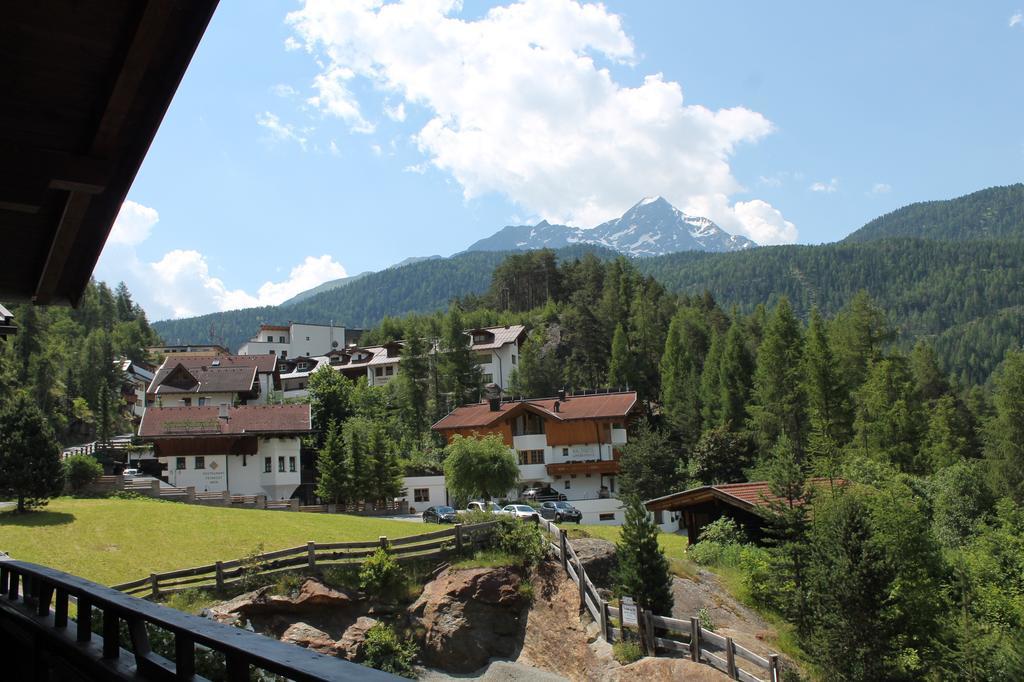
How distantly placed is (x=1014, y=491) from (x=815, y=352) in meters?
14.7

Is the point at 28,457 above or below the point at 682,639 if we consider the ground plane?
above

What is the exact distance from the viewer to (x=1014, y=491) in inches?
1865

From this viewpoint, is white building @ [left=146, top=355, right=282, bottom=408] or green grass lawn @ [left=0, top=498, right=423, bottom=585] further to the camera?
white building @ [left=146, top=355, right=282, bottom=408]

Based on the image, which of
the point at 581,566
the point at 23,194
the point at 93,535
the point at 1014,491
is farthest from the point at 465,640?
the point at 1014,491

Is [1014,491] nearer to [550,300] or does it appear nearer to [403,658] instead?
[403,658]

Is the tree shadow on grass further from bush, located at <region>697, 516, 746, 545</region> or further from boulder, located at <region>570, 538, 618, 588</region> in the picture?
bush, located at <region>697, 516, 746, 545</region>

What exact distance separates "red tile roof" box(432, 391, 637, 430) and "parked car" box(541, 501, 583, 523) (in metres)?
12.3

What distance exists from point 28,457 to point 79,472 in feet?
26.7

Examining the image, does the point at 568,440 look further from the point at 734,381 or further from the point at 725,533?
the point at 725,533

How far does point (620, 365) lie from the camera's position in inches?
3270

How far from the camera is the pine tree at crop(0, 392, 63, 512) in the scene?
3516 cm

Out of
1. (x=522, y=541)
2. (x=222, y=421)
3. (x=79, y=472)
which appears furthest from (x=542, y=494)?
(x=79, y=472)

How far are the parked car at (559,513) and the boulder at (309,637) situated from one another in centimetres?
2316

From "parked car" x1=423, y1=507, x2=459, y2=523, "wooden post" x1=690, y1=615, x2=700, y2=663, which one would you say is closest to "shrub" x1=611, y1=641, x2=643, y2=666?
"wooden post" x1=690, y1=615, x2=700, y2=663
